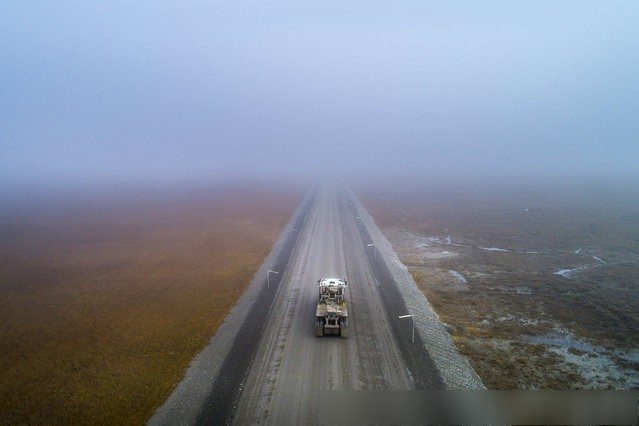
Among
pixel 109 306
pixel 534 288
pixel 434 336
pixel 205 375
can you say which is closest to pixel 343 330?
pixel 434 336

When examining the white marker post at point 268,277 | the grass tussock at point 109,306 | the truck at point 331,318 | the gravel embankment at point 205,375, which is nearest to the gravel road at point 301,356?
the gravel embankment at point 205,375

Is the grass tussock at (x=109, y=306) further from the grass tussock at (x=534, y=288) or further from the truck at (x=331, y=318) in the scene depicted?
the grass tussock at (x=534, y=288)

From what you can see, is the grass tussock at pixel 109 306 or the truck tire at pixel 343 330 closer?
the grass tussock at pixel 109 306

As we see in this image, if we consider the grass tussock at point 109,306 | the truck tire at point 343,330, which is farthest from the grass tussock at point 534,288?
the grass tussock at point 109,306

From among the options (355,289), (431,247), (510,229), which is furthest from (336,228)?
(510,229)

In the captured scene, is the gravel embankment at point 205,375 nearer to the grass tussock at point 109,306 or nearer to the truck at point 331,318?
the grass tussock at point 109,306

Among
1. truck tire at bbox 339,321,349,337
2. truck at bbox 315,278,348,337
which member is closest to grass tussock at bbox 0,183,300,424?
truck at bbox 315,278,348,337

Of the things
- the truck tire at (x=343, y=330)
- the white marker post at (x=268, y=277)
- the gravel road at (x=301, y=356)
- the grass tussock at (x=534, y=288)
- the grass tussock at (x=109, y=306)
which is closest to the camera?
the gravel road at (x=301, y=356)

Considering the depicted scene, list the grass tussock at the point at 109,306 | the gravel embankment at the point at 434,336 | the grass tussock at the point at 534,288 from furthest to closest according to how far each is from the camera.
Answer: the grass tussock at the point at 534,288, the gravel embankment at the point at 434,336, the grass tussock at the point at 109,306

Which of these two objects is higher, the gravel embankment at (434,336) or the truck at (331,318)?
the truck at (331,318)
